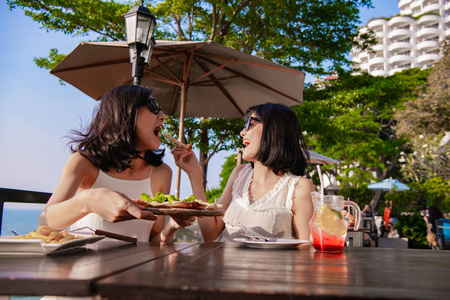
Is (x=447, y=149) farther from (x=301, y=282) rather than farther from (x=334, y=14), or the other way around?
(x=301, y=282)

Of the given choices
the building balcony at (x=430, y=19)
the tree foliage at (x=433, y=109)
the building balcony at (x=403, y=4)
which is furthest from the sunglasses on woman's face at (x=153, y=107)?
the building balcony at (x=403, y=4)

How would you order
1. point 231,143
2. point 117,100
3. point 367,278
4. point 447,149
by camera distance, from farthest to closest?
point 447,149 → point 231,143 → point 117,100 → point 367,278

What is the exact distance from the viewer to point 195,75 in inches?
236

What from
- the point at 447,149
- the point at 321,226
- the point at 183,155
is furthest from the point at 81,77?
the point at 447,149

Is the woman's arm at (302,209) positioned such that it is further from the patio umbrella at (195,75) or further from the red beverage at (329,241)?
the patio umbrella at (195,75)

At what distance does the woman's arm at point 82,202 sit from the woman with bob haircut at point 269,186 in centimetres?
63

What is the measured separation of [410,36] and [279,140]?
73309mm

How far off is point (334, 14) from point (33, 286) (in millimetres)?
12439

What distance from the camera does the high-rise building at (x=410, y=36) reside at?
6375 centimetres

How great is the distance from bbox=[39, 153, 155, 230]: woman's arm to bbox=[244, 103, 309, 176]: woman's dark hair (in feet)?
3.55

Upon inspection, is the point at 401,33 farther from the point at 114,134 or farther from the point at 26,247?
the point at 26,247

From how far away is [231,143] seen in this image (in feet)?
37.6

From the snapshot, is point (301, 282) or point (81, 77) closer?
point (301, 282)

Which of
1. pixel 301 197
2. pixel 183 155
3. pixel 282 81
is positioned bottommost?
pixel 301 197
